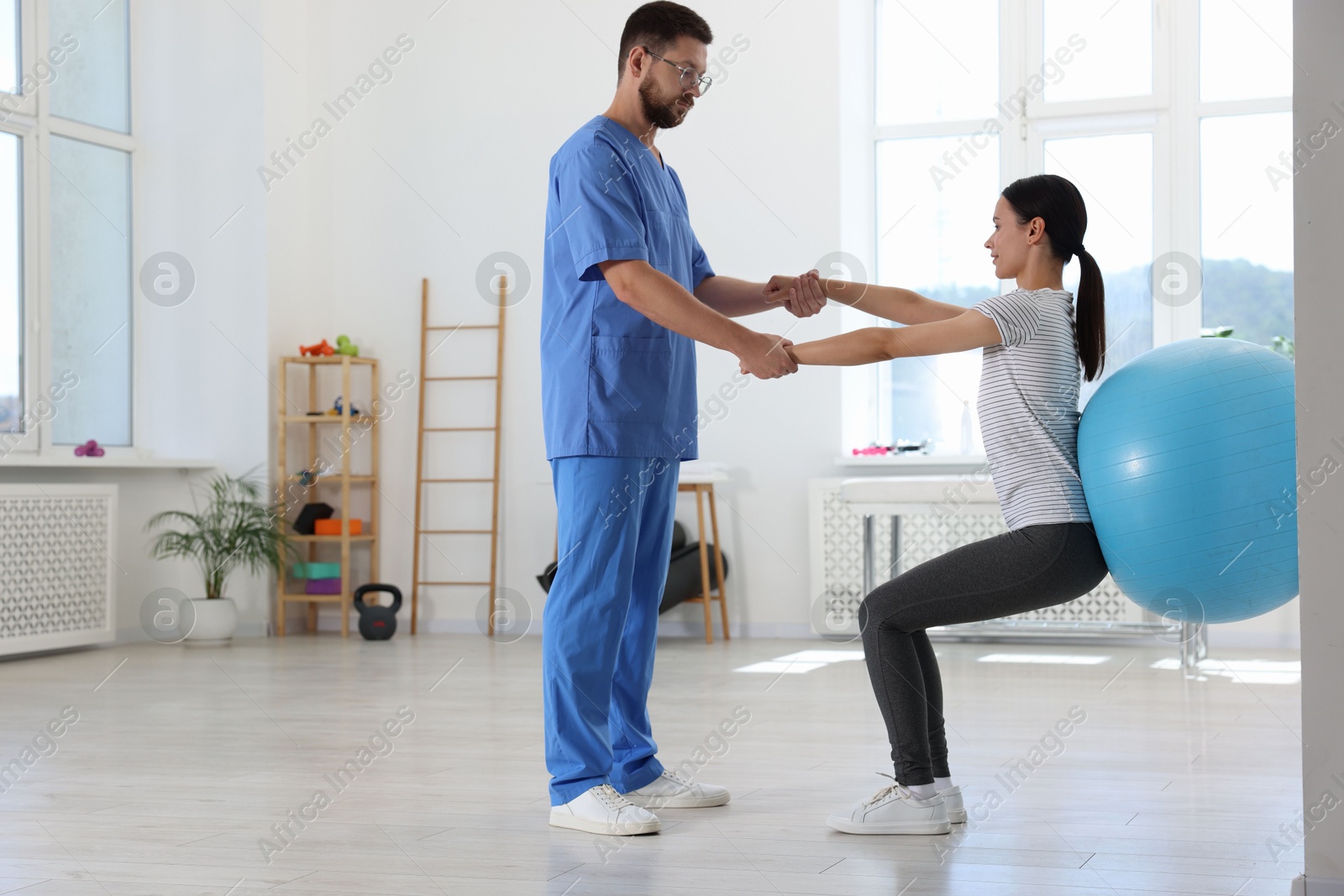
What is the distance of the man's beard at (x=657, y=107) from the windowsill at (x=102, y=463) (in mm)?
4088

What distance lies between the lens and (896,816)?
227 centimetres

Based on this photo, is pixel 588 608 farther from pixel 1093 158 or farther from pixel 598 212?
pixel 1093 158

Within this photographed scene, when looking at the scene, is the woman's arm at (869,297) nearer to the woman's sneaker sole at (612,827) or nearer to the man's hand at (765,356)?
the man's hand at (765,356)

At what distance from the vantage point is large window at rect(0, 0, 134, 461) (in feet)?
19.4

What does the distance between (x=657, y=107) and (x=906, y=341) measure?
2.24 ft

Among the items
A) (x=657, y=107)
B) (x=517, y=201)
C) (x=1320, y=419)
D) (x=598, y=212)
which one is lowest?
(x=1320, y=419)

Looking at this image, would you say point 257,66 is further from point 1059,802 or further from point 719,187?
point 1059,802

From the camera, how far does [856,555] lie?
5.91m

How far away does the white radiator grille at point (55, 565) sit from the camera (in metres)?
5.42

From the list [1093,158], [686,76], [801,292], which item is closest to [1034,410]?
[801,292]

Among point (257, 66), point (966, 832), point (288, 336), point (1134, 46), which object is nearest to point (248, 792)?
point (966, 832)

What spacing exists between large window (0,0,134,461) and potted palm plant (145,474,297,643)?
2.05 feet

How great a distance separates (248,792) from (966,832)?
57.8 inches

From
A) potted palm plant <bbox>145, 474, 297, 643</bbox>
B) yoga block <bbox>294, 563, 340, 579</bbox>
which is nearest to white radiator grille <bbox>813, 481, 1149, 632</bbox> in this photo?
yoga block <bbox>294, 563, 340, 579</bbox>
